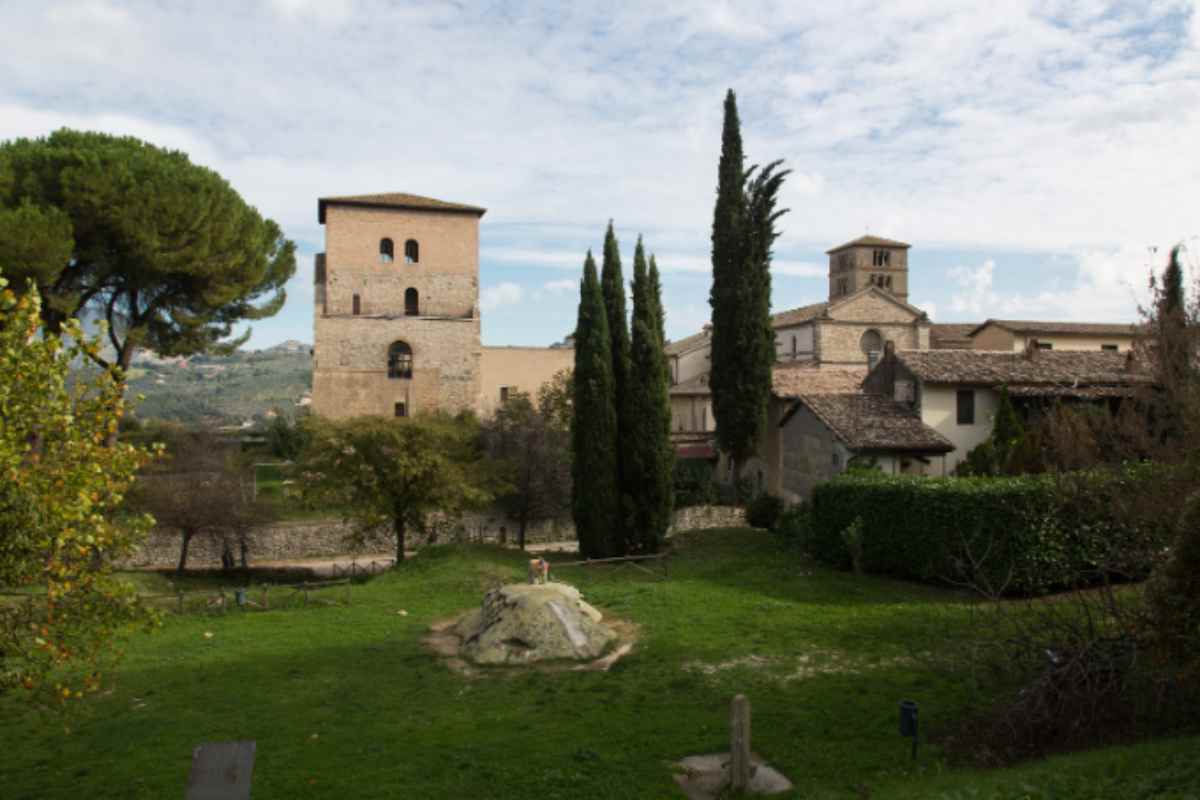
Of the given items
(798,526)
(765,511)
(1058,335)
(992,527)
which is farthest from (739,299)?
(1058,335)

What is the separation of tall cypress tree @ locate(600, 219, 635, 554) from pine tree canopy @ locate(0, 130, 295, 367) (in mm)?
13883

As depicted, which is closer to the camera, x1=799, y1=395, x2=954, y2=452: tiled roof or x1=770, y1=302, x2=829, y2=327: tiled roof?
x1=799, y1=395, x2=954, y2=452: tiled roof

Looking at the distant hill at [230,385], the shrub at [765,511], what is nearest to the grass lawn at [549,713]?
the shrub at [765,511]

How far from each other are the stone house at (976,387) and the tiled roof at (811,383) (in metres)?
2.57

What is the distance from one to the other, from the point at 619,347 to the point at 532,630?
46.5ft

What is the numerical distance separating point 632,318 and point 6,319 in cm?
2103

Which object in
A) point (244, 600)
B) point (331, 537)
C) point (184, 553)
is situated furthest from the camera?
point (331, 537)

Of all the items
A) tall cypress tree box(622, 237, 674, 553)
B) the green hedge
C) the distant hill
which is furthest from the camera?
the distant hill

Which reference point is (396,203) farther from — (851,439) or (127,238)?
(851,439)

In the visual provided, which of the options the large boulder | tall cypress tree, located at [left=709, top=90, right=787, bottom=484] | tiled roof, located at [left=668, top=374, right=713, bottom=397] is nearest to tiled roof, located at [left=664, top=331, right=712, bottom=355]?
tiled roof, located at [left=668, top=374, right=713, bottom=397]

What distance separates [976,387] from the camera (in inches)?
1062

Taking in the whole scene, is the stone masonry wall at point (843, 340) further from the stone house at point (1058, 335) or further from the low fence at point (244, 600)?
the low fence at point (244, 600)

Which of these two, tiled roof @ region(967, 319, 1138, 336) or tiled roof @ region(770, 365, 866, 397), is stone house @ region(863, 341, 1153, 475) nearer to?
tiled roof @ region(770, 365, 866, 397)

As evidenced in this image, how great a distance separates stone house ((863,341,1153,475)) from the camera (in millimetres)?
26531
